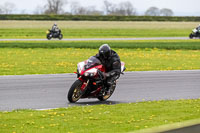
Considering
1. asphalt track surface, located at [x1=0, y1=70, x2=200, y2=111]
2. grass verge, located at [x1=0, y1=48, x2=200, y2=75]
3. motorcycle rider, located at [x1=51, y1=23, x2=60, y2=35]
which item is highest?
asphalt track surface, located at [x1=0, y1=70, x2=200, y2=111]

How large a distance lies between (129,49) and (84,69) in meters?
23.3

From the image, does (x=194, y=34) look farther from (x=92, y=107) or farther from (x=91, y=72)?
(x=92, y=107)

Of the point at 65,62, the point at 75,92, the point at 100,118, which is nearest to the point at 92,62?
the point at 75,92

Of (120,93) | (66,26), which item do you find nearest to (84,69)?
(120,93)

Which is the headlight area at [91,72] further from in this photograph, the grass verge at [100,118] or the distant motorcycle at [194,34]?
the distant motorcycle at [194,34]

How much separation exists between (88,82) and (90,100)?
3.90ft

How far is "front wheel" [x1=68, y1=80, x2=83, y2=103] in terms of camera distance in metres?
11.4

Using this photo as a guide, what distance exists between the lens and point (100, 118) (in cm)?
902

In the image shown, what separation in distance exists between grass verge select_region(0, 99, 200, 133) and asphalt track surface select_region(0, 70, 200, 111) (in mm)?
1336

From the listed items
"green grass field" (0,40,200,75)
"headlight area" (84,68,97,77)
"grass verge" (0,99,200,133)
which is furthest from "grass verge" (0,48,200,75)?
"grass verge" (0,99,200,133)

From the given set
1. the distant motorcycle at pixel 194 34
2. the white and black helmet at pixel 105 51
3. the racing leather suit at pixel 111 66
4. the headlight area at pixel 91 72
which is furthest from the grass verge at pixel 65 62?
the distant motorcycle at pixel 194 34

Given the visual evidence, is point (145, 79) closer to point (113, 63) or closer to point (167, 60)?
point (113, 63)

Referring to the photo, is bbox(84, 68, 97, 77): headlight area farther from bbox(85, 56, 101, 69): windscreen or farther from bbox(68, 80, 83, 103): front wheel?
bbox(68, 80, 83, 103): front wheel

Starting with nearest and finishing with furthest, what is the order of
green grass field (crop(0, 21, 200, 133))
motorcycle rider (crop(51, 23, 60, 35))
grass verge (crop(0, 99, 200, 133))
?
1. grass verge (crop(0, 99, 200, 133))
2. green grass field (crop(0, 21, 200, 133))
3. motorcycle rider (crop(51, 23, 60, 35))
